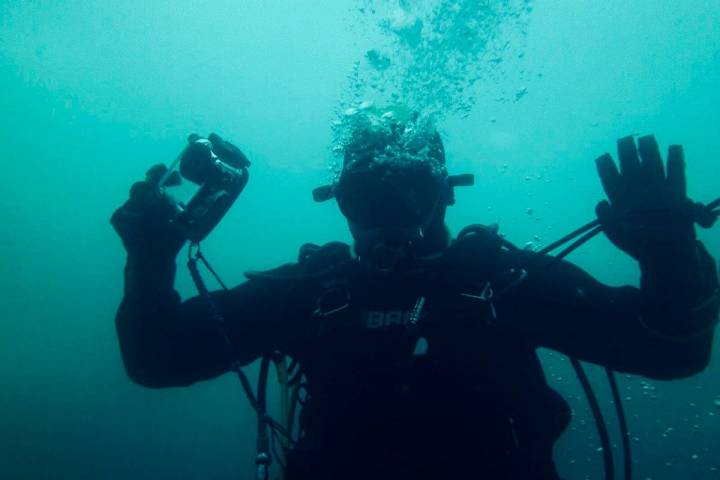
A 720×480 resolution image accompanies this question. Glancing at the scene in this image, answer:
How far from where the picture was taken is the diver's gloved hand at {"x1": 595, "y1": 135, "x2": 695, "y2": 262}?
2.12m

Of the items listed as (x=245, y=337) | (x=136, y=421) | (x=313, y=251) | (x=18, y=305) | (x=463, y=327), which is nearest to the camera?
(x=463, y=327)

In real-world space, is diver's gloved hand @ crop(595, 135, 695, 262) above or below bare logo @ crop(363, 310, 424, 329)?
above

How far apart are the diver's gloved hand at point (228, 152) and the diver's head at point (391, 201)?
0.65 m

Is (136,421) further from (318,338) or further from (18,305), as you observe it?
(318,338)

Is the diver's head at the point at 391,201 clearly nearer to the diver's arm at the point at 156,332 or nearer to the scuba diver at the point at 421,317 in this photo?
the scuba diver at the point at 421,317

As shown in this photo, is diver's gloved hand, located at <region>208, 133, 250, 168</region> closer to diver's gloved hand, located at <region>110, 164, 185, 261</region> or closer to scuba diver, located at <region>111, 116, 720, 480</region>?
scuba diver, located at <region>111, 116, 720, 480</region>

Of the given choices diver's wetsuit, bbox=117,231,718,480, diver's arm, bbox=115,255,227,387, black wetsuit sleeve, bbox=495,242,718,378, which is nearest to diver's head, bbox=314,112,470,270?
diver's wetsuit, bbox=117,231,718,480

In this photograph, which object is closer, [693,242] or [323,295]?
[693,242]

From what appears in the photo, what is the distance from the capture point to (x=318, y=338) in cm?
273

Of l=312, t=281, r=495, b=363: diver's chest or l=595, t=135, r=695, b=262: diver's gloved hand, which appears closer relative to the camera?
l=595, t=135, r=695, b=262: diver's gloved hand

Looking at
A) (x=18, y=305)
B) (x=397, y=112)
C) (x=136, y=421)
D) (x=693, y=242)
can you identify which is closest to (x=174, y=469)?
(x=136, y=421)

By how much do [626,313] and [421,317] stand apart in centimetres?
114

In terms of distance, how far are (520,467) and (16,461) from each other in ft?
115

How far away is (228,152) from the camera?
9.74ft
